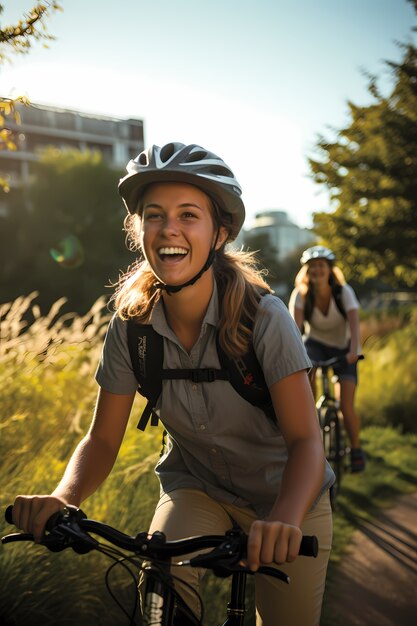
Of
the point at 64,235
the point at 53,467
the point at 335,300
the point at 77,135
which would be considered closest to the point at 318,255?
the point at 335,300

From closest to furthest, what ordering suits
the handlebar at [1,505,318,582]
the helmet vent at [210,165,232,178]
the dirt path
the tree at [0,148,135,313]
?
the handlebar at [1,505,318,582] → the helmet vent at [210,165,232,178] → the dirt path → the tree at [0,148,135,313]

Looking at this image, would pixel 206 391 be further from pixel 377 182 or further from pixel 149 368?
pixel 377 182

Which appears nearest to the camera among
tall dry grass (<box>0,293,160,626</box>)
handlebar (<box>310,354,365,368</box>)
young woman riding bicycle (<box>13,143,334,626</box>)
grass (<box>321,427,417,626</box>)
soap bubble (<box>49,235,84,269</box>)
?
young woman riding bicycle (<box>13,143,334,626</box>)

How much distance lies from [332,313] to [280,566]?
211 inches

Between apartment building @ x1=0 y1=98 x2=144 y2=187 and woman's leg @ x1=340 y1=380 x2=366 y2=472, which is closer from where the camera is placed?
woman's leg @ x1=340 y1=380 x2=366 y2=472

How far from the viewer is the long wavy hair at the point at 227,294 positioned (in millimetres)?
2557

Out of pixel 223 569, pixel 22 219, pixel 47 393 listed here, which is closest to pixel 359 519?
pixel 47 393

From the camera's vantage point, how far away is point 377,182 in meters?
18.1

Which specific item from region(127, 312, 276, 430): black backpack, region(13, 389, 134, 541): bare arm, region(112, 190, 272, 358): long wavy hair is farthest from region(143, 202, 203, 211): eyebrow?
region(13, 389, 134, 541): bare arm

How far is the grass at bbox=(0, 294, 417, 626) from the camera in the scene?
371 cm

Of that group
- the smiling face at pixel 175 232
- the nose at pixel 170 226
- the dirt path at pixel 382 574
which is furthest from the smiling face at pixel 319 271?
the nose at pixel 170 226

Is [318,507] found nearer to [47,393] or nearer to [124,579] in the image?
[124,579]

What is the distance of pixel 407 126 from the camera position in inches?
666

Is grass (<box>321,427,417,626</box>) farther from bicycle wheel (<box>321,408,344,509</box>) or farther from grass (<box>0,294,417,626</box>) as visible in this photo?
bicycle wheel (<box>321,408,344,509</box>)
